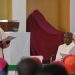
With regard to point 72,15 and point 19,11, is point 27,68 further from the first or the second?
point 72,15

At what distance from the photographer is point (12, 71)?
865 millimetres

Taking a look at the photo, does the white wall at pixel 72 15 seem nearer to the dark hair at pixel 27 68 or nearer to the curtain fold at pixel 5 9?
the curtain fold at pixel 5 9

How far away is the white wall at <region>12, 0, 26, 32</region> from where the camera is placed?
382cm

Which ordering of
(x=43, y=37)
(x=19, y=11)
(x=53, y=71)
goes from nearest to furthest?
(x=53, y=71) < (x=19, y=11) < (x=43, y=37)

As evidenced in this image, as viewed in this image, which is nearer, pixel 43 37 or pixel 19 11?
pixel 19 11

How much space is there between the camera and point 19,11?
3840 millimetres

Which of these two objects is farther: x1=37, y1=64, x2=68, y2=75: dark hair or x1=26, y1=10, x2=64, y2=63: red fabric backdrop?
x1=26, y1=10, x2=64, y2=63: red fabric backdrop

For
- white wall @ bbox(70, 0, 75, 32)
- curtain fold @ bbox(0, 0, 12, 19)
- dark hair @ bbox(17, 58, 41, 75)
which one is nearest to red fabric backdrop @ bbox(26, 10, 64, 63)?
white wall @ bbox(70, 0, 75, 32)

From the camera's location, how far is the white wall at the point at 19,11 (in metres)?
3.82

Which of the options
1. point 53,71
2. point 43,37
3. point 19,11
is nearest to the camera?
point 53,71

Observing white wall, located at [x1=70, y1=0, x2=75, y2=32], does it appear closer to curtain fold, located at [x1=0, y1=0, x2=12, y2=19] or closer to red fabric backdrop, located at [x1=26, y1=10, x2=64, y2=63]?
red fabric backdrop, located at [x1=26, y1=10, x2=64, y2=63]

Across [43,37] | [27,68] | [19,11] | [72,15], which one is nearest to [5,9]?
[19,11]

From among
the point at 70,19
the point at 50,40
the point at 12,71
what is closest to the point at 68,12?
the point at 70,19

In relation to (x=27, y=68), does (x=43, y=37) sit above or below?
below
